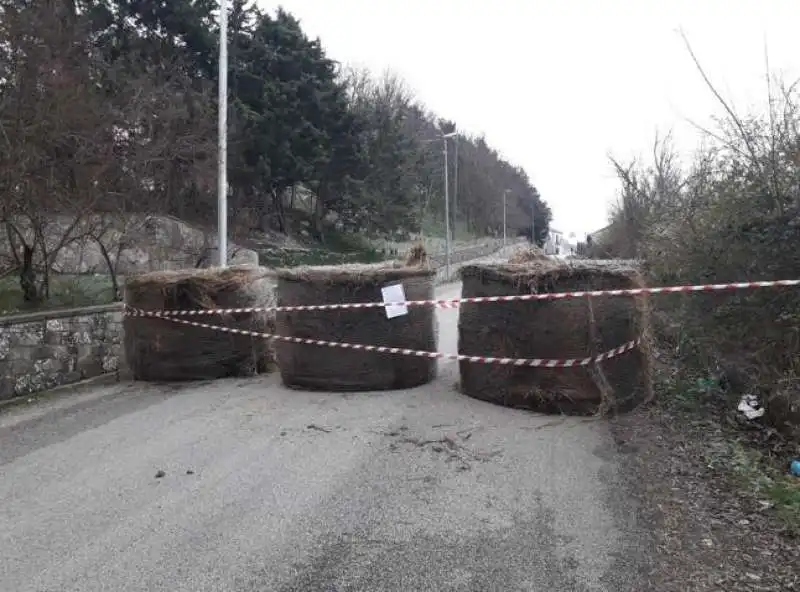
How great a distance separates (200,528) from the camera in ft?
13.1

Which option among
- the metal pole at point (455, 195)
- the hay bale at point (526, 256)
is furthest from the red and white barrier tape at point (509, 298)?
the metal pole at point (455, 195)

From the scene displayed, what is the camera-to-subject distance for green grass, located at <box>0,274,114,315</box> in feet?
33.4

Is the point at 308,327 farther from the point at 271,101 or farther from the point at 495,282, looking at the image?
the point at 271,101

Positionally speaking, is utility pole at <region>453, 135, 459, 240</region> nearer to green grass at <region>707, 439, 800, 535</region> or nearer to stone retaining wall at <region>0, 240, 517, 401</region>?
stone retaining wall at <region>0, 240, 517, 401</region>

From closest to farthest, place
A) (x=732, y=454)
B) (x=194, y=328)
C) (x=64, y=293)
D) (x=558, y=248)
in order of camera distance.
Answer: (x=732, y=454)
(x=194, y=328)
(x=64, y=293)
(x=558, y=248)

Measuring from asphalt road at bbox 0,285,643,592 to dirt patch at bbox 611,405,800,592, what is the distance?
170 millimetres

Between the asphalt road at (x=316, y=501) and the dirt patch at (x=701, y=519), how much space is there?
0.17m

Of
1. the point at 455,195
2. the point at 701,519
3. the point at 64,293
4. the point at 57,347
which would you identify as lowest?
the point at 701,519

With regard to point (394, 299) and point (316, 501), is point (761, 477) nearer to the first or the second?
point (316, 501)

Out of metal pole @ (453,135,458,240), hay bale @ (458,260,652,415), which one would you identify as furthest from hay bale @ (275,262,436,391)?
metal pole @ (453,135,458,240)

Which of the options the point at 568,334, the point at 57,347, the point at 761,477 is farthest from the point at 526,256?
the point at 57,347

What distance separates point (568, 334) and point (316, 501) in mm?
3059

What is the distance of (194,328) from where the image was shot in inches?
334

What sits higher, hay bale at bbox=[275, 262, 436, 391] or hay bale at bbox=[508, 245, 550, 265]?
hay bale at bbox=[508, 245, 550, 265]
